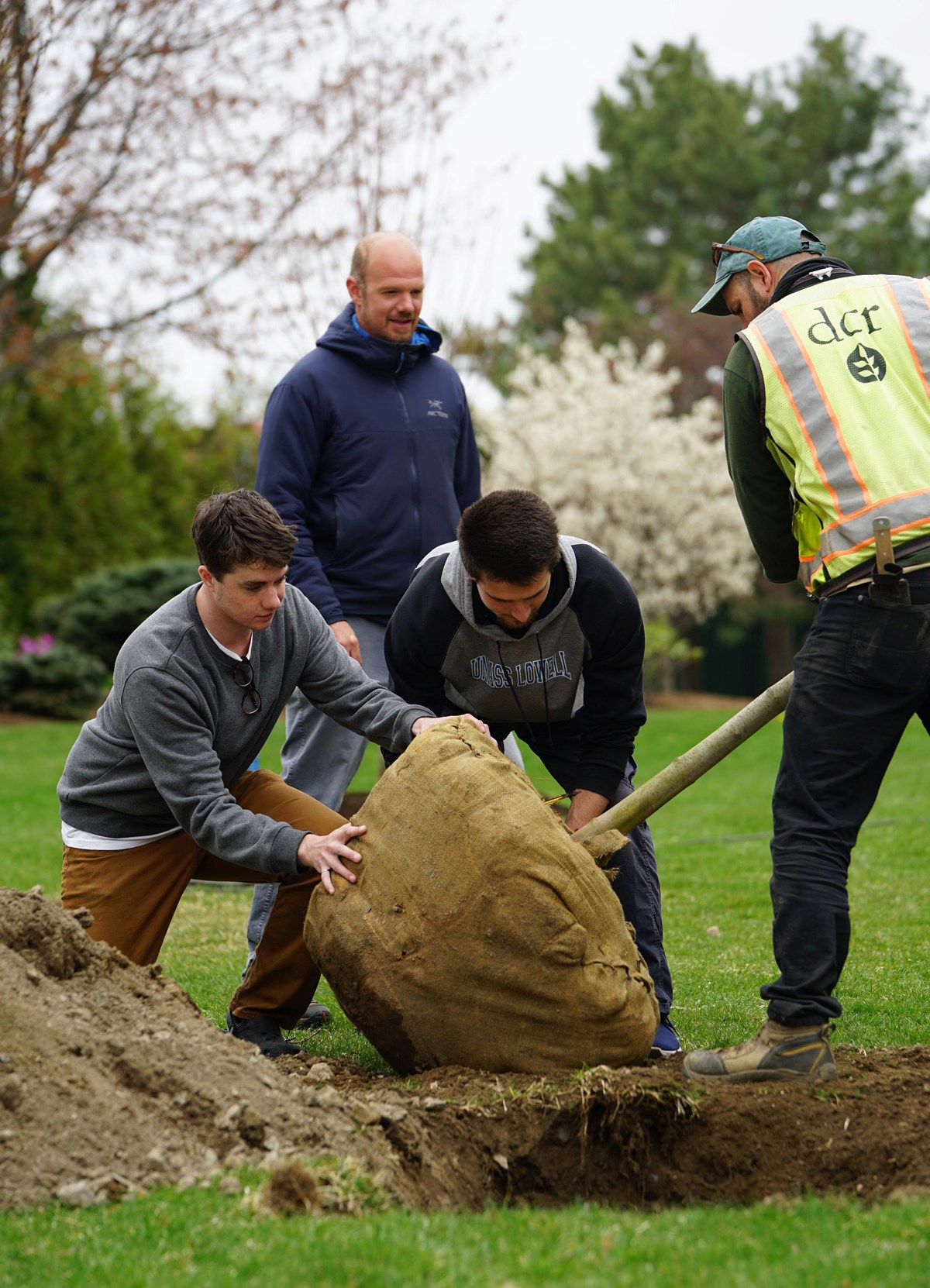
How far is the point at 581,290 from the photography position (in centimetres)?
3384

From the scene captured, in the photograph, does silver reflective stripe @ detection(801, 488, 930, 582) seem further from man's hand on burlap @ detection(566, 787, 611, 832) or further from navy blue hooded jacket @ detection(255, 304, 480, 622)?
navy blue hooded jacket @ detection(255, 304, 480, 622)

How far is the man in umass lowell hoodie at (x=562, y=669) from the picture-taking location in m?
4.59

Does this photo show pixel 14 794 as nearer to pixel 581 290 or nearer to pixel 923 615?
pixel 923 615

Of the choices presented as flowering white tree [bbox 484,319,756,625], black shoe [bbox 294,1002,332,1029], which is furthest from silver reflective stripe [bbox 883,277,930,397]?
flowering white tree [bbox 484,319,756,625]

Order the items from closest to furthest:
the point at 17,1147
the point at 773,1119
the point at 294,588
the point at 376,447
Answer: the point at 17,1147
the point at 773,1119
the point at 294,588
the point at 376,447

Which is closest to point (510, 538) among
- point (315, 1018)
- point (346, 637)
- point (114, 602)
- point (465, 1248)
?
point (346, 637)

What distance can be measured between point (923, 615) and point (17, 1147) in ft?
8.48

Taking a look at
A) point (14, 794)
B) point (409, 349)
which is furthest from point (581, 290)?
point (409, 349)

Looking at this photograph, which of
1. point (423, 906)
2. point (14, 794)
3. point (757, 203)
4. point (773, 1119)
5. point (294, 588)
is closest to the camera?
point (773, 1119)

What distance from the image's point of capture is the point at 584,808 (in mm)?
4715

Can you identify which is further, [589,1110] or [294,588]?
[294,588]

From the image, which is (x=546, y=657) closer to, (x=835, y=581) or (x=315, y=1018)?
(x=835, y=581)

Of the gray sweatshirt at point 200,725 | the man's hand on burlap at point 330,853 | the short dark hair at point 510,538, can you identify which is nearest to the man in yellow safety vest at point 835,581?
the short dark hair at point 510,538

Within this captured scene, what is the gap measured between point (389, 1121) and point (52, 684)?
1332 centimetres
